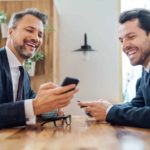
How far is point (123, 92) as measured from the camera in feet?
11.4

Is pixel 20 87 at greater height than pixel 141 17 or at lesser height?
lesser

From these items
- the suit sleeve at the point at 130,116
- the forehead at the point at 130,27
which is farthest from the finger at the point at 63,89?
the forehead at the point at 130,27

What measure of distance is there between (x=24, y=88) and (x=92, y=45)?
2004 mm

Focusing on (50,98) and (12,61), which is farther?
(12,61)

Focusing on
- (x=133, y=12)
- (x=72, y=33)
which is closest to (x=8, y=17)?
(x=72, y=33)

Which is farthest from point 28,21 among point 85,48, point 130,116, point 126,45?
point 85,48

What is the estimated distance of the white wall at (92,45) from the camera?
11.4 ft

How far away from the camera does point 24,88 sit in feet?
5.44

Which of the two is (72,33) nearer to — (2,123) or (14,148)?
(2,123)

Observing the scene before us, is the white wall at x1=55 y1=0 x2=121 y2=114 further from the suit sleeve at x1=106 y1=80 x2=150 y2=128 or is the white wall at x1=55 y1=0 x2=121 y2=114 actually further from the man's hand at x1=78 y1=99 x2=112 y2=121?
the suit sleeve at x1=106 y1=80 x2=150 y2=128

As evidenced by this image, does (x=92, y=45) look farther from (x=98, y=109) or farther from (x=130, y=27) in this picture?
(x=98, y=109)

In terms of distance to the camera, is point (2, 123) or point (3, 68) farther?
point (3, 68)

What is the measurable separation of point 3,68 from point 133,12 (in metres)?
0.90

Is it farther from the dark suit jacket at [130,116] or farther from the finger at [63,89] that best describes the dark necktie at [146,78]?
the finger at [63,89]
